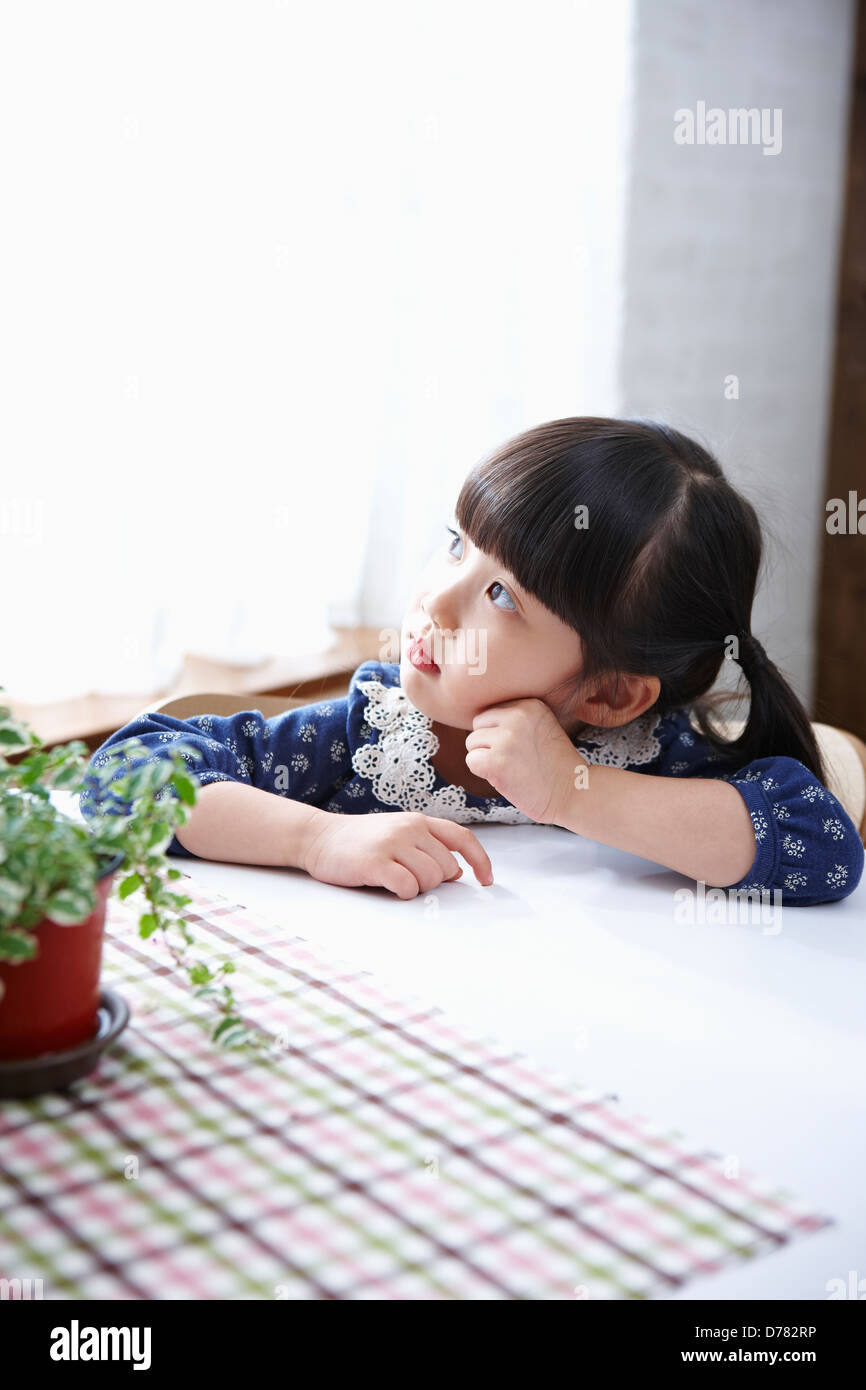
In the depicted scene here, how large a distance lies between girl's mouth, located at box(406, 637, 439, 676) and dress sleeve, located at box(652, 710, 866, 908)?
27 centimetres

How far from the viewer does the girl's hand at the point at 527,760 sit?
1.03 metres

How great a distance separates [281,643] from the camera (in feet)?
7.98

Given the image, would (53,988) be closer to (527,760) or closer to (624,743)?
(527,760)

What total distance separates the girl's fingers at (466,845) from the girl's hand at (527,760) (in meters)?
0.08

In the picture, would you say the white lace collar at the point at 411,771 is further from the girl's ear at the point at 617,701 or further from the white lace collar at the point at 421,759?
the girl's ear at the point at 617,701

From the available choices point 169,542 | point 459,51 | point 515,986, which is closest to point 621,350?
point 459,51

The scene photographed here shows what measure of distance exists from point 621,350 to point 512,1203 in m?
2.73

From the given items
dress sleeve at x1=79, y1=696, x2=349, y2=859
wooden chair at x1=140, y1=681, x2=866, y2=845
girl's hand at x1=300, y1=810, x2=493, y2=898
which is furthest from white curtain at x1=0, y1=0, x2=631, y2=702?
girl's hand at x1=300, y1=810, x2=493, y2=898

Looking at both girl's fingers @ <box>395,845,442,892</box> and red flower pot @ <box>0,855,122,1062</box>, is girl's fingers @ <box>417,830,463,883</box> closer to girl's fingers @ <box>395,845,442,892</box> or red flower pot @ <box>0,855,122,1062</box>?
girl's fingers @ <box>395,845,442,892</box>

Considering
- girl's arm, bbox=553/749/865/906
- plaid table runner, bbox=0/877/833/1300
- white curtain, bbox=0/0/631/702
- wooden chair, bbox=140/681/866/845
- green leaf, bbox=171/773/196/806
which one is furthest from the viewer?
white curtain, bbox=0/0/631/702

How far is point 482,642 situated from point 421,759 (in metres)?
0.17

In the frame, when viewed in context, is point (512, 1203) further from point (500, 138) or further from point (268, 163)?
point (500, 138)

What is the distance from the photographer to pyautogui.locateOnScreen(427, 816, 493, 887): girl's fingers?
3.12ft

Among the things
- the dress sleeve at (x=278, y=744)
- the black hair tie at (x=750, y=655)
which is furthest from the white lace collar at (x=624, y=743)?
the dress sleeve at (x=278, y=744)
